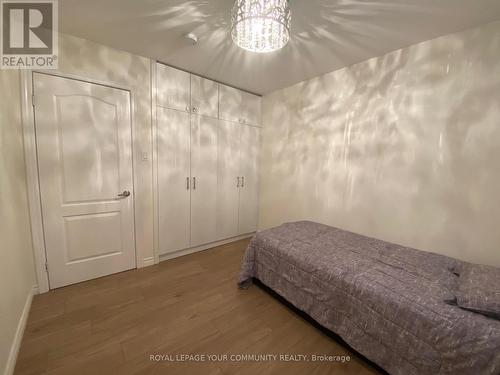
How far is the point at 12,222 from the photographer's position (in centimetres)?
151

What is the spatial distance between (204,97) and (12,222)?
89.8 inches

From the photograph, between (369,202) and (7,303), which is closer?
(7,303)

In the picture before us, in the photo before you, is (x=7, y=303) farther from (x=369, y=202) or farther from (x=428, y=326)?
(x=369, y=202)

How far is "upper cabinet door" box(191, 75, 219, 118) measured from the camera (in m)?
2.76

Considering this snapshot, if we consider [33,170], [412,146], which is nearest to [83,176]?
[33,170]

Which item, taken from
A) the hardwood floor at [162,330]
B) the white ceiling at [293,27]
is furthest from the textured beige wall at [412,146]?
the hardwood floor at [162,330]

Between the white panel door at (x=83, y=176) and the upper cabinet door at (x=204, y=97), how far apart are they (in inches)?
31.9

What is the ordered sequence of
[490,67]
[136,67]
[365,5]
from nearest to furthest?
1. [365,5]
2. [490,67]
3. [136,67]

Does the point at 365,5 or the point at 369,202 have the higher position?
the point at 365,5

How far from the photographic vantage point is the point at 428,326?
1129 mm

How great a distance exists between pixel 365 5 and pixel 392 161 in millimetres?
1387

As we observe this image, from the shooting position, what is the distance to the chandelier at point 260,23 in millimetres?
1297

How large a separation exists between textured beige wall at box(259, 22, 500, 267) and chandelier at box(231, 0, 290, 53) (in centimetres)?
137

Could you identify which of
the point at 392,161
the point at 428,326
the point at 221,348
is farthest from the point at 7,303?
the point at 392,161
